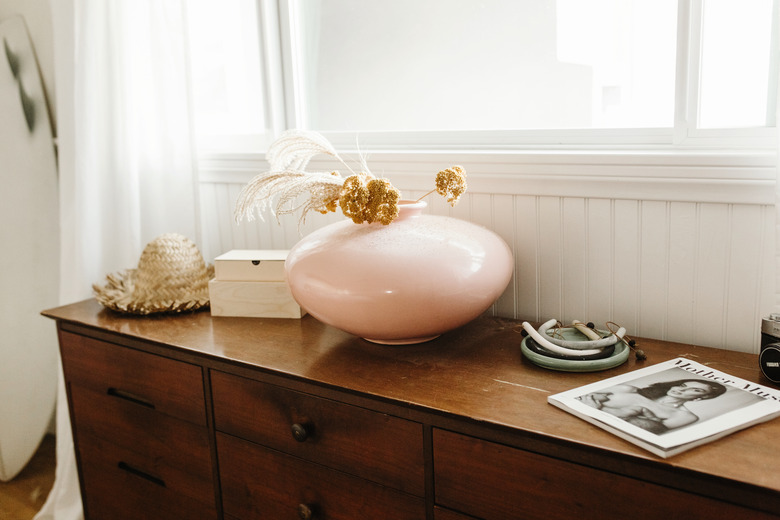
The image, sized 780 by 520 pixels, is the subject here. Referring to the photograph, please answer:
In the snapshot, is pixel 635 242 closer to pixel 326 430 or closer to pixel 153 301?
Result: pixel 326 430

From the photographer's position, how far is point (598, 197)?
1.31 metres

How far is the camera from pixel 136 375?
1.48 m

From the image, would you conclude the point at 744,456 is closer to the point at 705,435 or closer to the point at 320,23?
the point at 705,435

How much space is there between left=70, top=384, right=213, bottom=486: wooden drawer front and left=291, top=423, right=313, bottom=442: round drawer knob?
0.94 ft

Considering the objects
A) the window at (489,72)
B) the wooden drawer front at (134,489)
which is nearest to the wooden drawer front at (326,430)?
the wooden drawer front at (134,489)

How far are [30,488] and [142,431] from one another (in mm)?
1031

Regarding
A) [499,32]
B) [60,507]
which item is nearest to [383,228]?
[499,32]

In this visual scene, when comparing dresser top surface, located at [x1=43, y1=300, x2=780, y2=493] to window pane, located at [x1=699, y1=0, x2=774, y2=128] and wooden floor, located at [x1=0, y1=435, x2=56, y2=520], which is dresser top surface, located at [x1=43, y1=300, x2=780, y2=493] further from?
wooden floor, located at [x1=0, y1=435, x2=56, y2=520]

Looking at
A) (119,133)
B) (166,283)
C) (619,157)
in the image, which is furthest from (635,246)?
(119,133)

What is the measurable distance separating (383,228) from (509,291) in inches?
14.6

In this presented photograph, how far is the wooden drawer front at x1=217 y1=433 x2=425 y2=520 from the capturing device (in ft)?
3.70

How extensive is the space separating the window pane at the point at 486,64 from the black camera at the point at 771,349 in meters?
0.44

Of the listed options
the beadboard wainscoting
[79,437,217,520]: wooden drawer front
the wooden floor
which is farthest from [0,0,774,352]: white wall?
the wooden floor

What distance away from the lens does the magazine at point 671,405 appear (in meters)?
0.89
